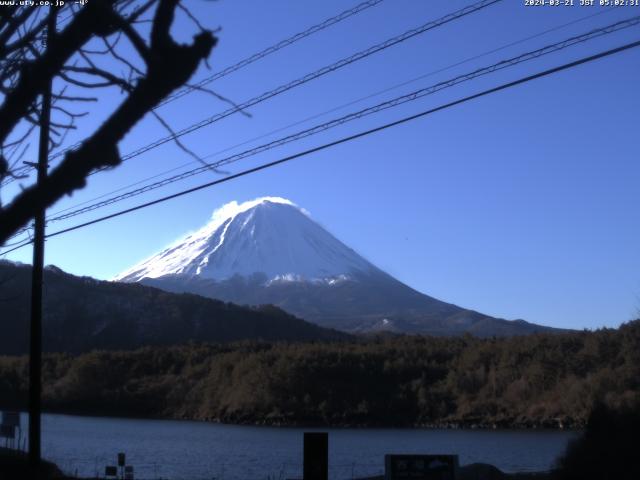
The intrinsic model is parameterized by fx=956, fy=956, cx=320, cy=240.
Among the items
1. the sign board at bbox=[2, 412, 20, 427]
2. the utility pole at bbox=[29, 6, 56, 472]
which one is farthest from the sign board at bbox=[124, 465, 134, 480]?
the sign board at bbox=[2, 412, 20, 427]

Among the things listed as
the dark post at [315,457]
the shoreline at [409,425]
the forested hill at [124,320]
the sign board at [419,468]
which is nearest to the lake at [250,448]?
the shoreline at [409,425]

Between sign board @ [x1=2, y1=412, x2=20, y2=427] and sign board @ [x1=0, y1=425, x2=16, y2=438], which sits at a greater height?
sign board @ [x1=2, y1=412, x2=20, y2=427]

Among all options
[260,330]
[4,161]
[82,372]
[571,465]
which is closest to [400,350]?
[82,372]

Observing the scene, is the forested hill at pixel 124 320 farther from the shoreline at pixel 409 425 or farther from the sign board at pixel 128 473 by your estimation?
the sign board at pixel 128 473

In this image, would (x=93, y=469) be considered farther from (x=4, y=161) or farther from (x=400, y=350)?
(x=400, y=350)

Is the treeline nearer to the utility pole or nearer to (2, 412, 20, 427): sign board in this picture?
(2, 412, 20, 427): sign board

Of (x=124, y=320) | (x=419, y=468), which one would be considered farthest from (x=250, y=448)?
(x=124, y=320)

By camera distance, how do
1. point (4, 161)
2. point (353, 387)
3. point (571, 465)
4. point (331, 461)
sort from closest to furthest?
point (4, 161), point (571, 465), point (331, 461), point (353, 387)
